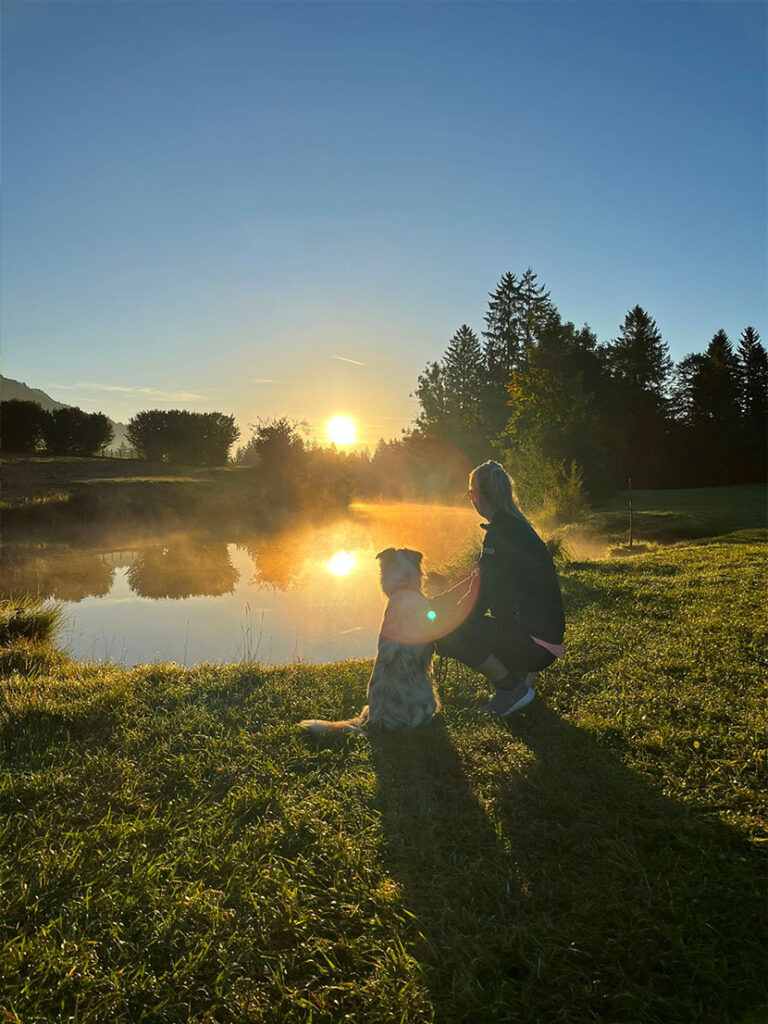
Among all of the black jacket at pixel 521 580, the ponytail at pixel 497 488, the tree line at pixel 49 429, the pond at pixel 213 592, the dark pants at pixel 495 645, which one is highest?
the tree line at pixel 49 429

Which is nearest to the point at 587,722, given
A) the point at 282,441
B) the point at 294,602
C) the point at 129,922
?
the point at 129,922

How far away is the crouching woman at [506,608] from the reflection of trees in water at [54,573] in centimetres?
993

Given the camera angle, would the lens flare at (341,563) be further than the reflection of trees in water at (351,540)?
No

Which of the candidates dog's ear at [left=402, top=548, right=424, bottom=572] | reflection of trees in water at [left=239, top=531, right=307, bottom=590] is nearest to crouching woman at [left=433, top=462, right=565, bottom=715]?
dog's ear at [left=402, top=548, right=424, bottom=572]

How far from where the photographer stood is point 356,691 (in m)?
5.96

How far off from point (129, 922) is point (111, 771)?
5.16 feet

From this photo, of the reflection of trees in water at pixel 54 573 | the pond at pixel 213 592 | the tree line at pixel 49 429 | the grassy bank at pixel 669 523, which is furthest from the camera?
the tree line at pixel 49 429

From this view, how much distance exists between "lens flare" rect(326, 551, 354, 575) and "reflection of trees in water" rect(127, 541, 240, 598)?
9.43 ft

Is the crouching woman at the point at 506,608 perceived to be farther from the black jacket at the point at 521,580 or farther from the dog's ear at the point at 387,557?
the dog's ear at the point at 387,557

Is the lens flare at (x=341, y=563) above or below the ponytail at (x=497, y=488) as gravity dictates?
below

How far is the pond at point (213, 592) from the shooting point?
933 cm

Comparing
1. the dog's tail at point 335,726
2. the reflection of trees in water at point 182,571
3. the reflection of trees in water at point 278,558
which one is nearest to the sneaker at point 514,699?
the dog's tail at point 335,726

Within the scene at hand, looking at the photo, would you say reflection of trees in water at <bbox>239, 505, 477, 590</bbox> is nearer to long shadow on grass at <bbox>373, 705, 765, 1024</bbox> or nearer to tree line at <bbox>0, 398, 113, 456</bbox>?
long shadow on grass at <bbox>373, 705, 765, 1024</bbox>

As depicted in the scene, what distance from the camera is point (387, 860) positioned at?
3.19 metres
